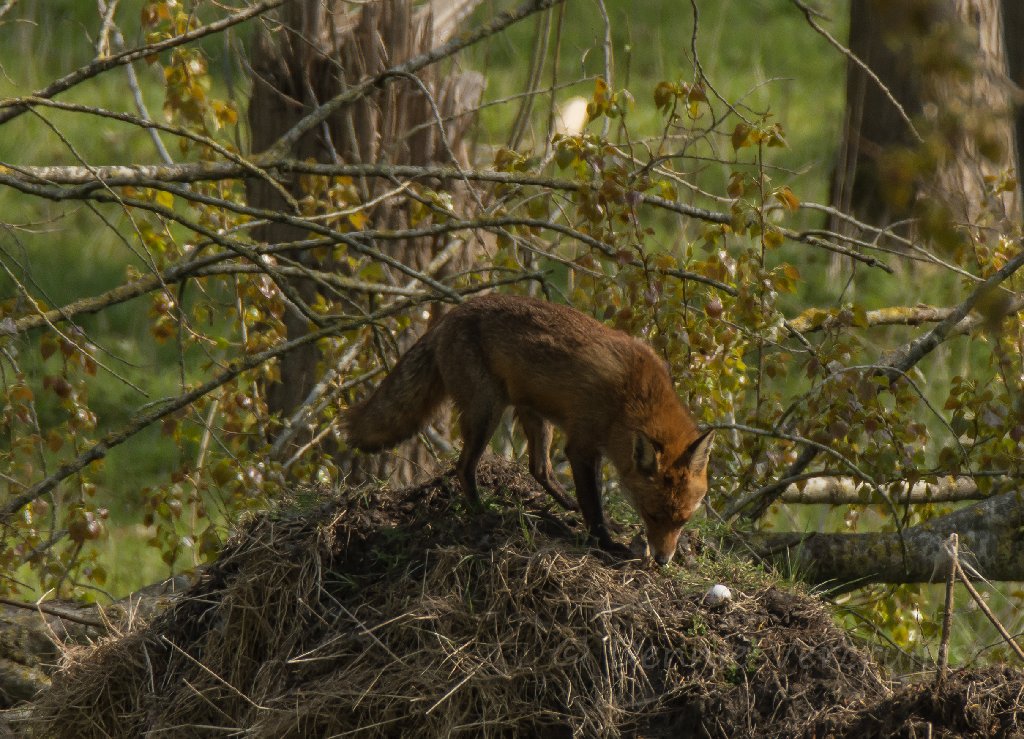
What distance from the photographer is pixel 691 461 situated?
500 centimetres

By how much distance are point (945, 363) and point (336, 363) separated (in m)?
5.47

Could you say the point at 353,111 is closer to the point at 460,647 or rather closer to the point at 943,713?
the point at 460,647

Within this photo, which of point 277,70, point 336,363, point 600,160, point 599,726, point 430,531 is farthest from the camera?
point 277,70

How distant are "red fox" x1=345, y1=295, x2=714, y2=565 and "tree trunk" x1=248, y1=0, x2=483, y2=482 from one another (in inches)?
76.0

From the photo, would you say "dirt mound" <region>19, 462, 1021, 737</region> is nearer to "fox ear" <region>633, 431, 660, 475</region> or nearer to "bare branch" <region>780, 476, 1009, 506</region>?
"fox ear" <region>633, 431, 660, 475</region>

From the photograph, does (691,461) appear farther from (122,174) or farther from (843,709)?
(122,174)

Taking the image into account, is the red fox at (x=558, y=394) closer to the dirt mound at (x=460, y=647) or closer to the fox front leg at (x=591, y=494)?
the fox front leg at (x=591, y=494)

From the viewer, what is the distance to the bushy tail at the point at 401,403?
17.6 feet

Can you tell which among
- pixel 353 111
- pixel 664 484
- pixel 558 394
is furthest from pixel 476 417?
pixel 353 111

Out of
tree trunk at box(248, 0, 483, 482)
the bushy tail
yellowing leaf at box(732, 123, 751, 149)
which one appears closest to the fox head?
the bushy tail

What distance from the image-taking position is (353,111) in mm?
7609

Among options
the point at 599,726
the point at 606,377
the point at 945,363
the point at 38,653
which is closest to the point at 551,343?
the point at 606,377

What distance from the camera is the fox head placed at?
4.82 meters

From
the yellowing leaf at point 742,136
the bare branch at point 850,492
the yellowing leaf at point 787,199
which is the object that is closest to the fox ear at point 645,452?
the yellowing leaf at point 787,199
